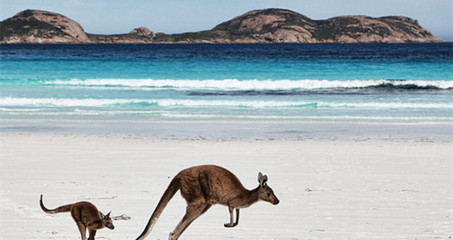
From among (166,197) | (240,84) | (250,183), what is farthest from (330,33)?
(166,197)

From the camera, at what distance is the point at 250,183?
24.7 feet

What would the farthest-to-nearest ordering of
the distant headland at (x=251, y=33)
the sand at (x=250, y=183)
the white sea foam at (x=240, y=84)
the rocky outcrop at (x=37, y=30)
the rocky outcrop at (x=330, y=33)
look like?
1. the rocky outcrop at (x=330, y=33)
2. the distant headland at (x=251, y=33)
3. the rocky outcrop at (x=37, y=30)
4. the white sea foam at (x=240, y=84)
5. the sand at (x=250, y=183)

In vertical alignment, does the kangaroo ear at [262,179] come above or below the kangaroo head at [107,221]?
above

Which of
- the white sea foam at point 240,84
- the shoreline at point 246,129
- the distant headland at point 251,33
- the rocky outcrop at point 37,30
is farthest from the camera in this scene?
the distant headland at point 251,33

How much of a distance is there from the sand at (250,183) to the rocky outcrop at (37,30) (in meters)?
164

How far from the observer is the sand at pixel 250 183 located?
5.16m

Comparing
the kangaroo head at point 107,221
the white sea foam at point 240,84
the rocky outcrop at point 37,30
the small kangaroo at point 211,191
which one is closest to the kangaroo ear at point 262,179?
the small kangaroo at point 211,191

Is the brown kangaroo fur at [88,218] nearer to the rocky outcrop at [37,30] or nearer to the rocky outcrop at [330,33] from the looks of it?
the rocky outcrop at [37,30]

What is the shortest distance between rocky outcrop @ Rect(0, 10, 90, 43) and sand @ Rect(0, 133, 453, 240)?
16402cm

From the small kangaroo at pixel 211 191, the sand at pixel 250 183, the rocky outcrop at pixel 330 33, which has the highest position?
the rocky outcrop at pixel 330 33

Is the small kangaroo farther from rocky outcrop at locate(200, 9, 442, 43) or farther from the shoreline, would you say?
rocky outcrop at locate(200, 9, 442, 43)

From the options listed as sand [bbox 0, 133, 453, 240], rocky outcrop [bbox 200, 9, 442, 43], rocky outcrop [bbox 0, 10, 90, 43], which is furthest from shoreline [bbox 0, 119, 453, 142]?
rocky outcrop [bbox 200, 9, 442, 43]

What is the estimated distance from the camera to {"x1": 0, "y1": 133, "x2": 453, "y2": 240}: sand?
5156 mm

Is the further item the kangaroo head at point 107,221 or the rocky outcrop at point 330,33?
the rocky outcrop at point 330,33
